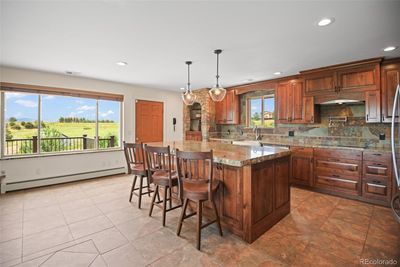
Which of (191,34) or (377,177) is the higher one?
(191,34)

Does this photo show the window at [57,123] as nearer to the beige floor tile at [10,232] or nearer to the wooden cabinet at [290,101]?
the beige floor tile at [10,232]

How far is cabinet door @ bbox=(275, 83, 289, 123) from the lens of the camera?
181 inches

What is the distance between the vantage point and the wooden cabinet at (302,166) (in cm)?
393

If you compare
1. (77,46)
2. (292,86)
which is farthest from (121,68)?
(292,86)

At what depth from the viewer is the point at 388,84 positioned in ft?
11.1

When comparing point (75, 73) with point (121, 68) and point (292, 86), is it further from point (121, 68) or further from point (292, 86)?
point (292, 86)


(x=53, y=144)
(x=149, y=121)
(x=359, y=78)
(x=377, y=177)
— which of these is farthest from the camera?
(x=149, y=121)

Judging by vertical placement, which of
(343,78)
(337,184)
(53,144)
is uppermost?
Answer: (343,78)

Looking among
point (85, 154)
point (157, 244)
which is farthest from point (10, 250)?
point (85, 154)

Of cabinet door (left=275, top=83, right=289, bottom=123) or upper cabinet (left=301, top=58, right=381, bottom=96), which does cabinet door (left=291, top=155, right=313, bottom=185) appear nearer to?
cabinet door (left=275, top=83, right=289, bottom=123)

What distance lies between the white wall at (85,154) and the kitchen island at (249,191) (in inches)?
141

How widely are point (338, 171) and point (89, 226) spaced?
13.7 ft

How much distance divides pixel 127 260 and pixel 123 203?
154 centimetres

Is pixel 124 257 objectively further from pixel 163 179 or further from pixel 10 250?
pixel 10 250
